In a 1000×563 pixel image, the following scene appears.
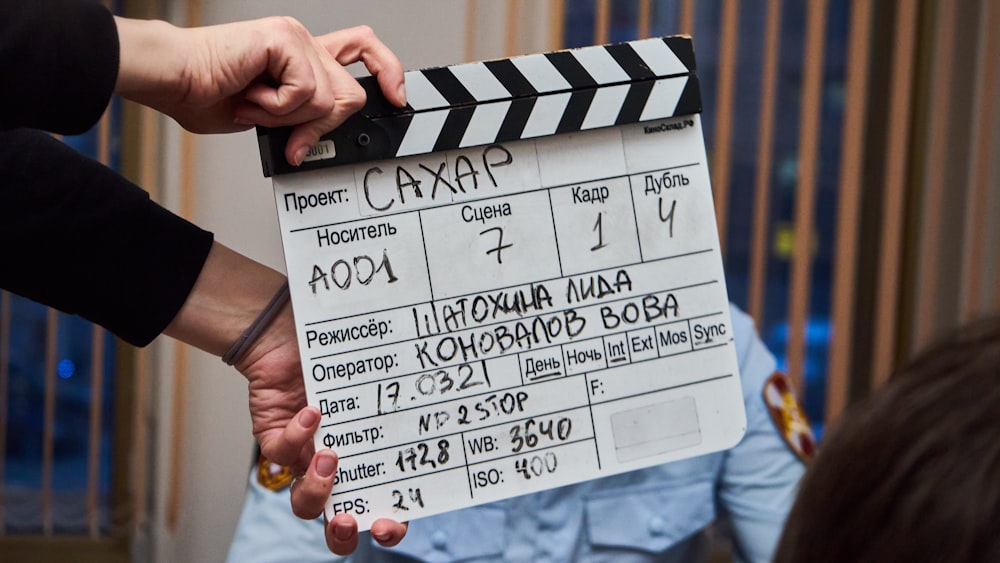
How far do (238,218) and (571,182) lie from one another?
1.22 metres

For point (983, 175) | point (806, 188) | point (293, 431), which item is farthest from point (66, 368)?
point (983, 175)

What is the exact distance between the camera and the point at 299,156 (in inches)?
36.5

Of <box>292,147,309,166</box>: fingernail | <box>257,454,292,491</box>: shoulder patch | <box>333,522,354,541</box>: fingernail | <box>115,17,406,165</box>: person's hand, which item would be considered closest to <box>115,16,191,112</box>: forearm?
<box>115,17,406,165</box>: person's hand

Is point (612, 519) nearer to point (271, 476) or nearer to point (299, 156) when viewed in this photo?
point (271, 476)

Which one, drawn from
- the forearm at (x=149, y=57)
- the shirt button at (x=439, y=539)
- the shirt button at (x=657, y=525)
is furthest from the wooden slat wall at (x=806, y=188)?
the forearm at (x=149, y=57)

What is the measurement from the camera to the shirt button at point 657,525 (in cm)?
145

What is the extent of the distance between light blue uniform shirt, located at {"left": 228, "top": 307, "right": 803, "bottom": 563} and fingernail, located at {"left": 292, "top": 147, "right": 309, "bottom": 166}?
2.12 feet

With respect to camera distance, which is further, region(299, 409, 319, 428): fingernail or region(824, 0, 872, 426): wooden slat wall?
region(824, 0, 872, 426): wooden slat wall

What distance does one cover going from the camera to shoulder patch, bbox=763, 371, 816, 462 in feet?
5.02

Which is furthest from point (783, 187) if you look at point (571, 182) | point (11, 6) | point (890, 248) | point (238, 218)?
point (11, 6)

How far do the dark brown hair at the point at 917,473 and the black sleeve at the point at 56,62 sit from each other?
684mm

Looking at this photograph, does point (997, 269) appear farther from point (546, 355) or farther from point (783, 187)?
point (546, 355)

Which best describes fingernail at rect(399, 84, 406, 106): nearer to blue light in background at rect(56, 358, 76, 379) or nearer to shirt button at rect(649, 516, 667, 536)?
shirt button at rect(649, 516, 667, 536)

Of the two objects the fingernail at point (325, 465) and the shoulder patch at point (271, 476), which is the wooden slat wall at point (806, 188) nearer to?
the shoulder patch at point (271, 476)
